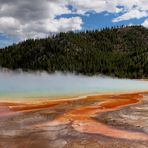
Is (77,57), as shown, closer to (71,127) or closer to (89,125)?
(89,125)

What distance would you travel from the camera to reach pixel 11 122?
16234mm

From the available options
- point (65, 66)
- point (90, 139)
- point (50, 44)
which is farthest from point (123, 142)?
point (50, 44)

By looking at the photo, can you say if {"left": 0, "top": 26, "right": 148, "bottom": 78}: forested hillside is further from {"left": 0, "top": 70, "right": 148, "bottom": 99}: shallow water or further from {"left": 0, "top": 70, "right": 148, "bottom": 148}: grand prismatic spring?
{"left": 0, "top": 70, "right": 148, "bottom": 148}: grand prismatic spring

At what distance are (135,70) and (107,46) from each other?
2698 inches

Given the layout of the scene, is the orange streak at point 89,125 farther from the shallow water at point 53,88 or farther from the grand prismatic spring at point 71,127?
the shallow water at point 53,88

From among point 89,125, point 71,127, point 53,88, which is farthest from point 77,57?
point 71,127

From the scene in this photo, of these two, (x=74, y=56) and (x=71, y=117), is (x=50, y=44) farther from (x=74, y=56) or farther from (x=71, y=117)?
(x=71, y=117)

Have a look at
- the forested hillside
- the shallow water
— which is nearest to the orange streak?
the shallow water

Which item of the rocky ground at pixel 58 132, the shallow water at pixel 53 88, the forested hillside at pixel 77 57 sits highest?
the forested hillside at pixel 77 57

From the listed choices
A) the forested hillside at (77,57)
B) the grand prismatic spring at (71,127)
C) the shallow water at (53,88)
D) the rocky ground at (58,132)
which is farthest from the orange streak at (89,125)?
the forested hillside at (77,57)

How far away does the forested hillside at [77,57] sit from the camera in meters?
125

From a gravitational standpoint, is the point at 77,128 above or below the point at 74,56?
below

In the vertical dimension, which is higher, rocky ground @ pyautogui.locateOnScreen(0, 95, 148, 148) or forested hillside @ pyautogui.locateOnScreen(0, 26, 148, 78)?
forested hillside @ pyautogui.locateOnScreen(0, 26, 148, 78)

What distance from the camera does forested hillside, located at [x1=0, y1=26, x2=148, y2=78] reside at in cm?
12490
